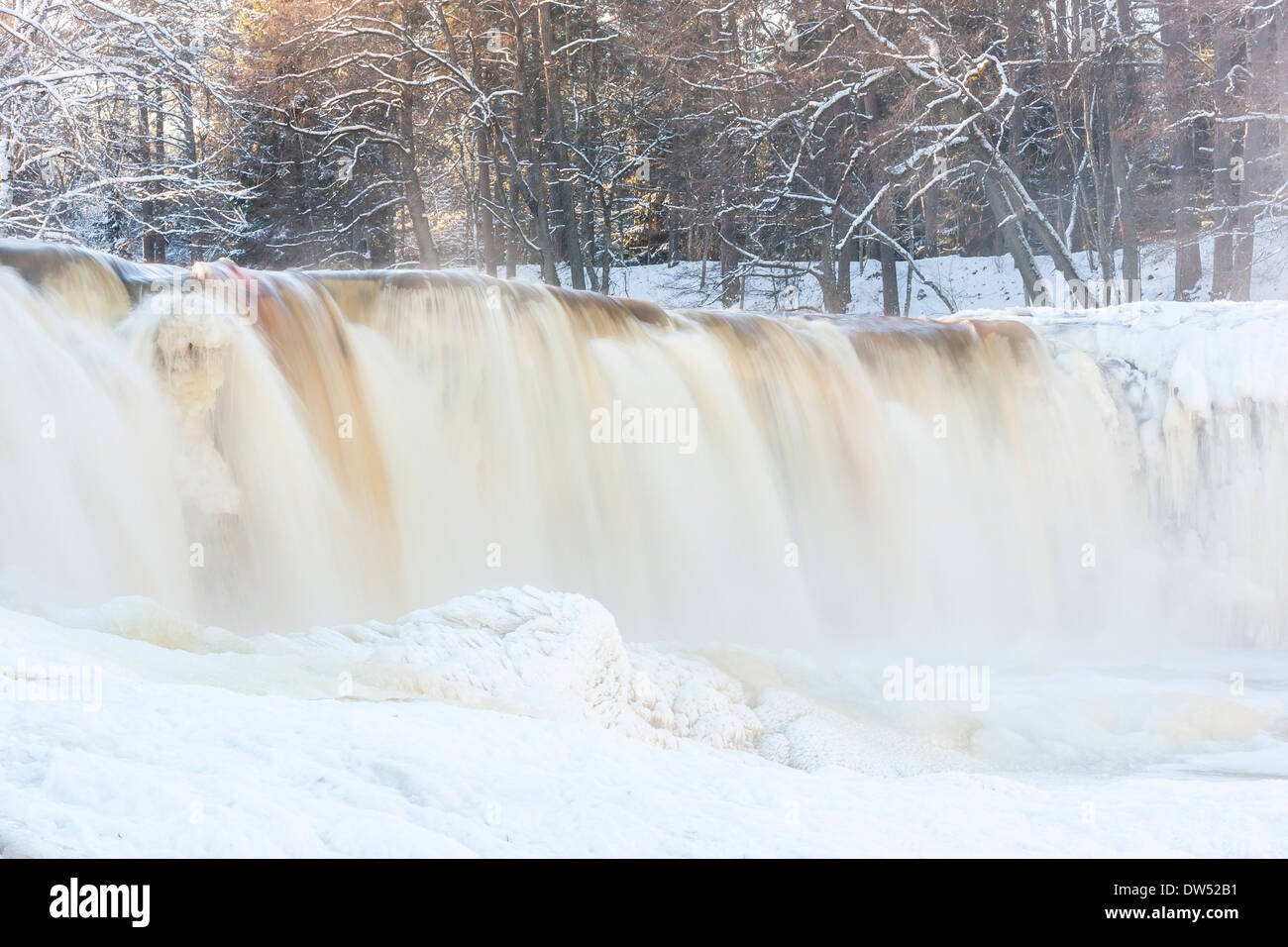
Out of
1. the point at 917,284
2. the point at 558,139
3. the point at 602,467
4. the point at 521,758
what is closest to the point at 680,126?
the point at 558,139

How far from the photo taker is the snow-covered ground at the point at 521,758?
307cm

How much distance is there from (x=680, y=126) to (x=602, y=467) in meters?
14.7

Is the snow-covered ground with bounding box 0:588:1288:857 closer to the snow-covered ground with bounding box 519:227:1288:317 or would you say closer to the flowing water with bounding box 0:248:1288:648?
the flowing water with bounding box 0:248:1288:648

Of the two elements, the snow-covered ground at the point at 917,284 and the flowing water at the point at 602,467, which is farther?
the snow-covered ground at the point at 917,284

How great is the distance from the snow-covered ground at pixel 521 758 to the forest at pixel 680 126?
11.6 m

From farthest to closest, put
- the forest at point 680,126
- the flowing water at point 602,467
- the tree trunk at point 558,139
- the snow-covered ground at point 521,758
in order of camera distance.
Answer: the tree trunk at point 558,139 < the forest at point 680,126 < the flowing water at point 602,467 < the snow-covered ground at point 521,758

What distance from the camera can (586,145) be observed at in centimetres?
2594

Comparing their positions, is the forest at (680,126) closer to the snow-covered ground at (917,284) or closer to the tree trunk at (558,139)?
the tree trunk at (558,139)

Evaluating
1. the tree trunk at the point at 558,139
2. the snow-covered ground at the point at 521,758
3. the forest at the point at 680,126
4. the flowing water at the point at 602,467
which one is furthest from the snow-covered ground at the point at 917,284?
the snow-covered ground at the point at 521,758

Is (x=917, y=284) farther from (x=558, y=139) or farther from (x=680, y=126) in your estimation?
(x=558, y=139)

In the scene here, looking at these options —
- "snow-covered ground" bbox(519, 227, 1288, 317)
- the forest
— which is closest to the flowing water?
the forest

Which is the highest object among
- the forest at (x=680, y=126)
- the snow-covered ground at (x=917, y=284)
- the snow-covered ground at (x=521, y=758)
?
the forest at (x=680, y=126)

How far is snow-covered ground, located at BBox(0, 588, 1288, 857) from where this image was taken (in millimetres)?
3074

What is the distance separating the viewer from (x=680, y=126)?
23250 millimetres
